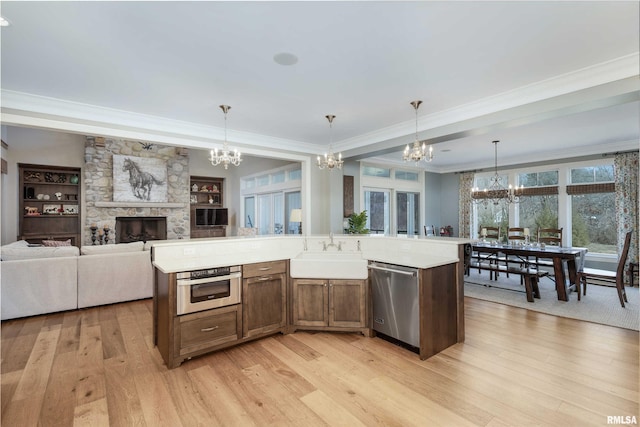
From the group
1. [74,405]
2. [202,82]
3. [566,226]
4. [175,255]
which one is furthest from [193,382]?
[566,226]

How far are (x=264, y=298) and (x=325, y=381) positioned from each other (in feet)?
3.76

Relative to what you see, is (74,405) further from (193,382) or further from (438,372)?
(438,372)

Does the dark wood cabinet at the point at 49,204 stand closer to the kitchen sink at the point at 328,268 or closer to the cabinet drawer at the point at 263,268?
the cabinet drawer at the point at 263,268

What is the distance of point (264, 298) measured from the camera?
333 centimetres

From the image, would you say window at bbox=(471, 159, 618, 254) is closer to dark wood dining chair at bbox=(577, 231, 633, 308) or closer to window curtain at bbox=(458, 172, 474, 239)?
window curtain at bbox=(458, 172, 474, 239)

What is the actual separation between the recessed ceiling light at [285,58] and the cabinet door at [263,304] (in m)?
2.18

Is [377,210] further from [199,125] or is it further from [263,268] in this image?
[263,268]

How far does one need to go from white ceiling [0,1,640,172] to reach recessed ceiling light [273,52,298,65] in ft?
0.14

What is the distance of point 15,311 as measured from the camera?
4.00 m

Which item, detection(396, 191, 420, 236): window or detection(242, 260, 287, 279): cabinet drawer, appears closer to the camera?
detection(242, 260, 287, 279): cabinet drawer

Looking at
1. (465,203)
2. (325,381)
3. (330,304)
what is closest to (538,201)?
(465,203)

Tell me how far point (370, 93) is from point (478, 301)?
11.9 ft

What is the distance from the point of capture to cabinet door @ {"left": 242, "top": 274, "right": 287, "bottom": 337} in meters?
3.19

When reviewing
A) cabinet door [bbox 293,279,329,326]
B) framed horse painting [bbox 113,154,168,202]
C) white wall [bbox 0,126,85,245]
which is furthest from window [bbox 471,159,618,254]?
white wall [bbox 0,126,85,245]
